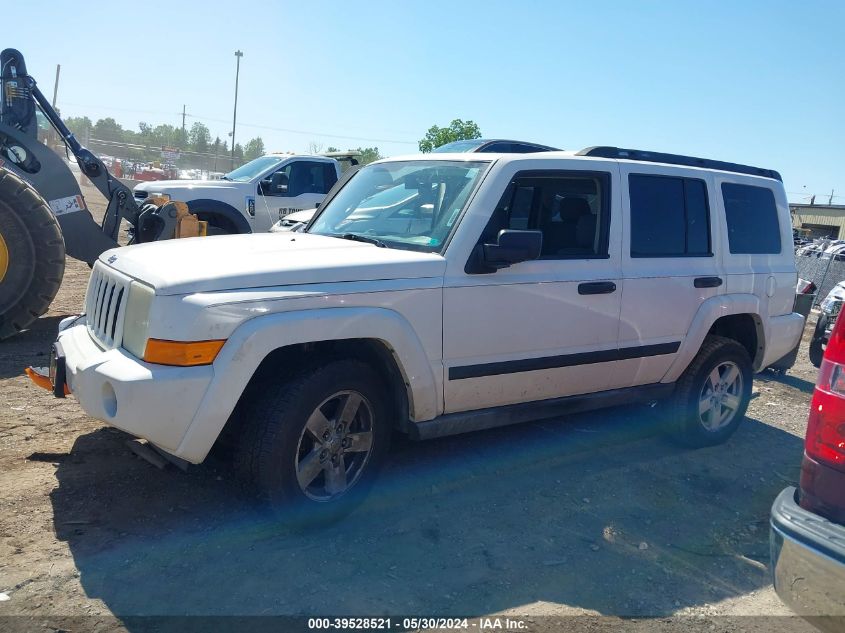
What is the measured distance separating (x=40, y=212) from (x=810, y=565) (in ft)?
22.3

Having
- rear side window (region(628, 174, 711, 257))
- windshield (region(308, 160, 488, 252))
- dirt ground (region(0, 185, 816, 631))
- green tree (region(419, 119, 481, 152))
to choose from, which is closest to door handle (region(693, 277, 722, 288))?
rear side window (region(628, 174, 711, 257))

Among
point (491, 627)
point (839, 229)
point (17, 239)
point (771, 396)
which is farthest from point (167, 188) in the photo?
point (839, 229)

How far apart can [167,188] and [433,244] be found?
809cm

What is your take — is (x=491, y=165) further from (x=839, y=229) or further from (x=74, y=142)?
(x=839, y=229)

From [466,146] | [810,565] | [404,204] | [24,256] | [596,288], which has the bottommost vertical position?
[810,565]

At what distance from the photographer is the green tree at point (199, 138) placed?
63259mm

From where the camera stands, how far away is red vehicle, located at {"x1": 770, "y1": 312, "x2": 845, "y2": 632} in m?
2.31

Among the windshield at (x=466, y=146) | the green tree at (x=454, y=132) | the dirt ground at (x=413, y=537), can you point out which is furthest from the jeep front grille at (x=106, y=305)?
the green tree at (x=454, y=132)

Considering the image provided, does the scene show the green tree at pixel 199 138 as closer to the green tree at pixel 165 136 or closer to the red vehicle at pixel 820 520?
the green tree at pixel 165 136

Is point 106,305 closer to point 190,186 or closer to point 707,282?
point 707,282

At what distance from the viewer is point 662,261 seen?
4895 millimetres

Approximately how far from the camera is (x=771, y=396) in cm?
744

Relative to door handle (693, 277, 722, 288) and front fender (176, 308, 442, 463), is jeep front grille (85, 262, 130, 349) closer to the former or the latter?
front fender (176, 308, 442, 463)

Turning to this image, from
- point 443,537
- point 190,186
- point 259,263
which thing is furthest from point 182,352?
point 190,186
